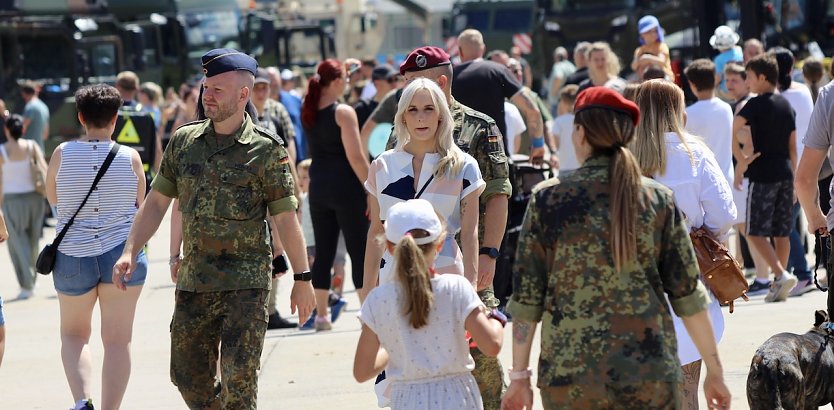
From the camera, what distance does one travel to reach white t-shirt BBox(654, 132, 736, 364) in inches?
212

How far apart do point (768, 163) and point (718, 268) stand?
188 inches

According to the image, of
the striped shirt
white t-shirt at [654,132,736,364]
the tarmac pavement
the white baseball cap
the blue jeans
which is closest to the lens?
the white baseball cap

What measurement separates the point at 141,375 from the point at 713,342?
5172 mm

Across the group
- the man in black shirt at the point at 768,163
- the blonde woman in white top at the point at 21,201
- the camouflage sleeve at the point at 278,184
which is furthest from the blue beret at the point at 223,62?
the blonde woman in white top at the point at 21,201

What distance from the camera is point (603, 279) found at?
395 cm

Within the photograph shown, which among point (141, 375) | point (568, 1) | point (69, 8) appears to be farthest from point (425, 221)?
point (568, 1)

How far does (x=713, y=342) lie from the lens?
4168mm

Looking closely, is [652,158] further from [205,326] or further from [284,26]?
[284,26]

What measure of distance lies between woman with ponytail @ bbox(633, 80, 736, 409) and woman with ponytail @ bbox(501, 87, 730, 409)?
1.28 metres

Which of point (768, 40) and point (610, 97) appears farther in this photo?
point (768, 40)

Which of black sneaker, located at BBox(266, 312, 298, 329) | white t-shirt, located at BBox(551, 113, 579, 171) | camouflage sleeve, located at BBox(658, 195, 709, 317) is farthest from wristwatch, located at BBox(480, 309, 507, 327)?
white t-shirt, located at BBox(551, 113, 579, 171)

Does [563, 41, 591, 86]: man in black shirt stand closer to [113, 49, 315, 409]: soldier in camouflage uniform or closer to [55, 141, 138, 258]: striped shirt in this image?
[55, 141, 138, 258]: striped shirt

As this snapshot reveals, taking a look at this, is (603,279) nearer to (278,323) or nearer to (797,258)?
(278,323)

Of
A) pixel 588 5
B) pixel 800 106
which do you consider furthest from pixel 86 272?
pixel 588 5
